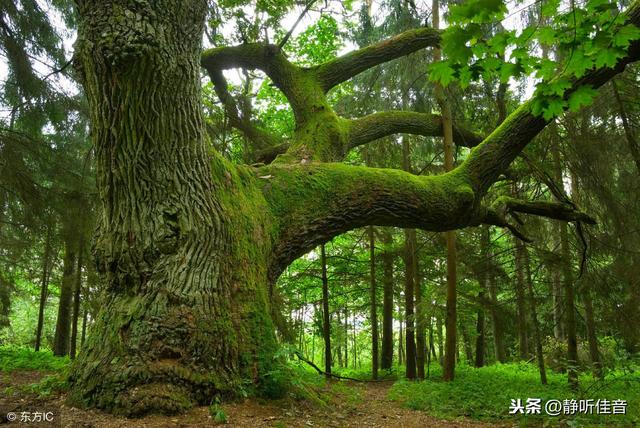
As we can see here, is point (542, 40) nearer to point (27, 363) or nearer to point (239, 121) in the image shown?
point (239, 121)

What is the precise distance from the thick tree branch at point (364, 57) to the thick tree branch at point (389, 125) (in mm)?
731

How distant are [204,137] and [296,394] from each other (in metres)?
2.60

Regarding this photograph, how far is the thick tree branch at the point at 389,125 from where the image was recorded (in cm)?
644

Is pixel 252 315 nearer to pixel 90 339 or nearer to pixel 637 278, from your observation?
pixel 90 339

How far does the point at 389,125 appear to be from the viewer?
6656 mm

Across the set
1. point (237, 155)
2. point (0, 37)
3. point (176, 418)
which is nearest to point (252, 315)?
point (176, 418)

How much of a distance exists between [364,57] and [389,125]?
1.11 metres

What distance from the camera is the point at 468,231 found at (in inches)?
484

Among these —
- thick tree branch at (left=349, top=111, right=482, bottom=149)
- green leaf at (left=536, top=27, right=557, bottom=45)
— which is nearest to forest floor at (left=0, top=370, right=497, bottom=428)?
Answer: green leaf at (left=536, top=27, right=557, bottom=45)

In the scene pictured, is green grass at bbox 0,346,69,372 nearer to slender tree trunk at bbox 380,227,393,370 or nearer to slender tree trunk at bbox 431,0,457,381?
slender tree trunk at bbox 431,0,457,381

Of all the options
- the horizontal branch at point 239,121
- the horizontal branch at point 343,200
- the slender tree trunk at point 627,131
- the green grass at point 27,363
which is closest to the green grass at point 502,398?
the horizontal branch at point 343,200
